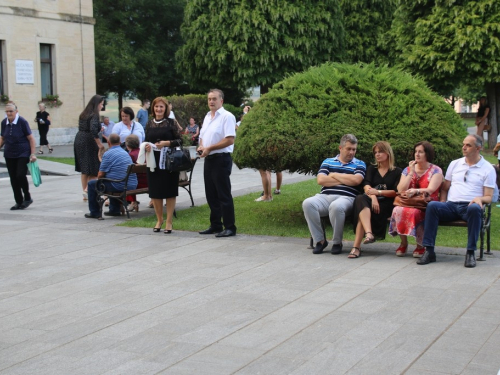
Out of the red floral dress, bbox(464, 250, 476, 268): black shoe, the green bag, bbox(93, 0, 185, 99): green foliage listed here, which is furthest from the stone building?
bbox(464, 250, 476, 268): black shoe

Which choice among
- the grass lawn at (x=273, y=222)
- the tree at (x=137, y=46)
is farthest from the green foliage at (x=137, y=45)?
the grass lawn at (x=273, y=222)

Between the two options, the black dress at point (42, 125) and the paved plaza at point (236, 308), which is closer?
the paved plaza at point (236, 308)

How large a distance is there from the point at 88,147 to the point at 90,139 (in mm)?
137

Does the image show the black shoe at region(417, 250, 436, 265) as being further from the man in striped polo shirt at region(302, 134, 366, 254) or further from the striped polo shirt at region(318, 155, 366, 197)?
the striped polo shirt at region(318, 155, 366, 197)

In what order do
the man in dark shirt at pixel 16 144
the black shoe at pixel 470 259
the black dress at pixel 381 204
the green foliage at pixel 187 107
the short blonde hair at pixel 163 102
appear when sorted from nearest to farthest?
the black shoe at pixel 470 259 < the black dress at pixel 381 204 < the short blonde hair at pixel 163 102 < the man in dark shirt at pixel 16 144 < the green foliage at pixel 187 107

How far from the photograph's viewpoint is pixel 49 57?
3000 centimetres

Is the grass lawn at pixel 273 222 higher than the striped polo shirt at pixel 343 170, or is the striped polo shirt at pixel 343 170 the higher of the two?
the striped polo shirt at pixel 343 170

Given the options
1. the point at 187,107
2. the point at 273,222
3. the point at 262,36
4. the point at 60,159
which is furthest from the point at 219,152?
the point at 262,36

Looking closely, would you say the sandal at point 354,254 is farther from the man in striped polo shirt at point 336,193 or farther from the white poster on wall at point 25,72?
the white poster on wall at point 25,72

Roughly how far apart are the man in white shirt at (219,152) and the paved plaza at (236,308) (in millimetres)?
389

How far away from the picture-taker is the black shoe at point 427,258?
26.3ft

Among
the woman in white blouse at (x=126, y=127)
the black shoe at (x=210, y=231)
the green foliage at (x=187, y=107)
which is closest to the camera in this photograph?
the black shoe at (x=210, y=231)

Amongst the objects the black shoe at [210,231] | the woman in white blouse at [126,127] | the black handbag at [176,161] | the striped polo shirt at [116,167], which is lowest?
the black shoe at [210,231]

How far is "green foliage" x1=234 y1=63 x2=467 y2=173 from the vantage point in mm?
9648
